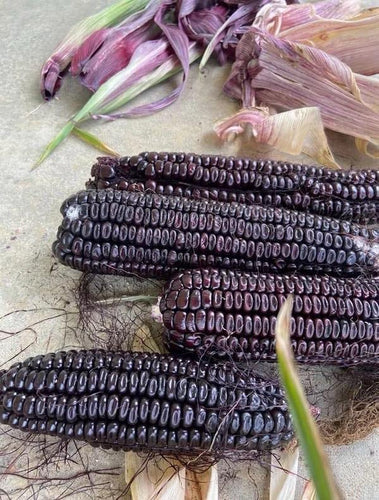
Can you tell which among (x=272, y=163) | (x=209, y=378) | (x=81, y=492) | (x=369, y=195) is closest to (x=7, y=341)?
(x=81, y=492)

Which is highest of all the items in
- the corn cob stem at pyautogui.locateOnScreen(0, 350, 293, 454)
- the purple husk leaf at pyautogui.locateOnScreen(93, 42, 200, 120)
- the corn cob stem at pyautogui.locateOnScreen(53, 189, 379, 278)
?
the purple husk leaf at pyautogui.locateOnScreen(93, 42, 200, 120)

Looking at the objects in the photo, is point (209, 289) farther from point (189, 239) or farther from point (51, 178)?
point (51, 178)

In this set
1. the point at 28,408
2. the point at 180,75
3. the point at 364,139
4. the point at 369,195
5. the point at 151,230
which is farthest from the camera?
the point at 180,75

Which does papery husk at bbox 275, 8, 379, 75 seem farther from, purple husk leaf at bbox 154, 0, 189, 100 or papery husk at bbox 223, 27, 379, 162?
purple husk leaf at bbox 154, 0, 189, 100

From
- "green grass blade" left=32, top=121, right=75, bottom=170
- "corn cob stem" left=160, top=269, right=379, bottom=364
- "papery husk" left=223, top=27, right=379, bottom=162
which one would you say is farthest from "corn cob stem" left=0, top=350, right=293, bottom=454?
"papery husk" left=223, top=27, right=379, bottom=162

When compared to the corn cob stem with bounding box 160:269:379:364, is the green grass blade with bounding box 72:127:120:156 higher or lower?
higher

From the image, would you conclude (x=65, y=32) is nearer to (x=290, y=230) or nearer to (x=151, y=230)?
(x=151, y=230)

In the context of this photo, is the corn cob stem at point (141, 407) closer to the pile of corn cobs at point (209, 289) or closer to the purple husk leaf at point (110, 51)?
the pile of corn cobs at point (209, 289)
